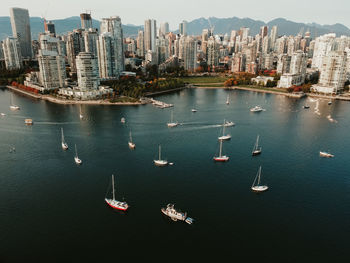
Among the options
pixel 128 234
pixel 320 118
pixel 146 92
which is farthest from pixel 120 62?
pixel 128 234

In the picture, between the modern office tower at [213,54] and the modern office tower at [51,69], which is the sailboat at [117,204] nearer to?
the modern office tower at [51,69]

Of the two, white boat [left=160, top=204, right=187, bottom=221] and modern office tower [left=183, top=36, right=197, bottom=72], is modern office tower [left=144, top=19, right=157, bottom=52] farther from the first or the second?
white boat [left=160, top=204, right=187, bottom=221]

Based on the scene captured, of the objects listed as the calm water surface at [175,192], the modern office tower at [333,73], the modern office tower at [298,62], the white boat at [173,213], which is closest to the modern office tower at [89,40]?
the calm water surface at [175,192]

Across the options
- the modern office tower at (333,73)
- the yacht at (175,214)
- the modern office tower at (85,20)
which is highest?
the modern office tower at (85,20)

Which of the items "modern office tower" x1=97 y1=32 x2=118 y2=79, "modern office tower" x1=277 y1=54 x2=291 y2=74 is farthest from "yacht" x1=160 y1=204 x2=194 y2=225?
"modern office tower" x1=277 y1=54 x2=291 y2=74

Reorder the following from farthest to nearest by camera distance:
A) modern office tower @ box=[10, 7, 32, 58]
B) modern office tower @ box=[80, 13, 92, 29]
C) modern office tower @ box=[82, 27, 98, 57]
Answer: modern office tower @ box=[80, 13, 92, 29] → modern office tower @ box=[10, 7, 32, 58] → modern office tower @ box=[82, 27, 98, 57]

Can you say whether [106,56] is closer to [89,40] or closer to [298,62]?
[89,40]

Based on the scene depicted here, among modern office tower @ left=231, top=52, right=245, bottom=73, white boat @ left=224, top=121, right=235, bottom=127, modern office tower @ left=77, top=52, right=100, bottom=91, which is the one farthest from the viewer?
modern office tower @ left=231, top=52, right=245, bottom=73
